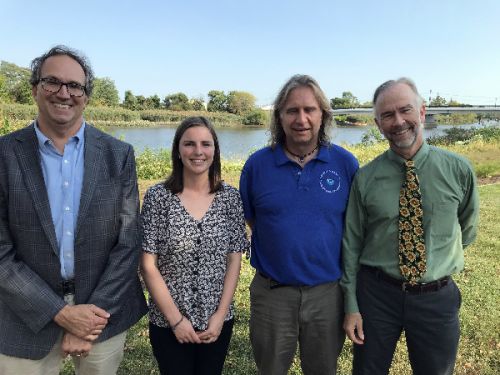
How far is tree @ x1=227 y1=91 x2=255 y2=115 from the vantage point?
69.9m

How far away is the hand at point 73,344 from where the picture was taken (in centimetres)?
206

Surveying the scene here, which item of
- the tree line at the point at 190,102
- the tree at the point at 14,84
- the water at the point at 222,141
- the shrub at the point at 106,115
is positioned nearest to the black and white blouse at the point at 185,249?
the water at the point at 222,141

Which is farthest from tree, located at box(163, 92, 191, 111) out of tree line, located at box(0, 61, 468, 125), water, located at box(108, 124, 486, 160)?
water, located at box(108, 124, 486, 160)

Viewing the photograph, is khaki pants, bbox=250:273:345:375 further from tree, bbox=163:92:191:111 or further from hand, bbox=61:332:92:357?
tree, bbox=163:92:191:111

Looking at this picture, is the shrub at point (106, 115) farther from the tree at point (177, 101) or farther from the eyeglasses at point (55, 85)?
the eyeglasses at point (55, 85)

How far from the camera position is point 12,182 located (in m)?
1.94

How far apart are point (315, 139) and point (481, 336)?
8.73ft

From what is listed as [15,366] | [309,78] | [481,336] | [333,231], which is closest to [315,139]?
[309,78]

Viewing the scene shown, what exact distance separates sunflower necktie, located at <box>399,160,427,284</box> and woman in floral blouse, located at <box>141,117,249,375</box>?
0.92m

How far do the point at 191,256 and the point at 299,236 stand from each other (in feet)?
2.07

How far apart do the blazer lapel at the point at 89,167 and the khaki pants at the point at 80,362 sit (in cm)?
67

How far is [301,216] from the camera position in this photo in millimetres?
2354

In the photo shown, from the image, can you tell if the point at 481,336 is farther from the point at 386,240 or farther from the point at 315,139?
the point at 315,139

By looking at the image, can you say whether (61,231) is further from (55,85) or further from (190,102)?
(190,102)
